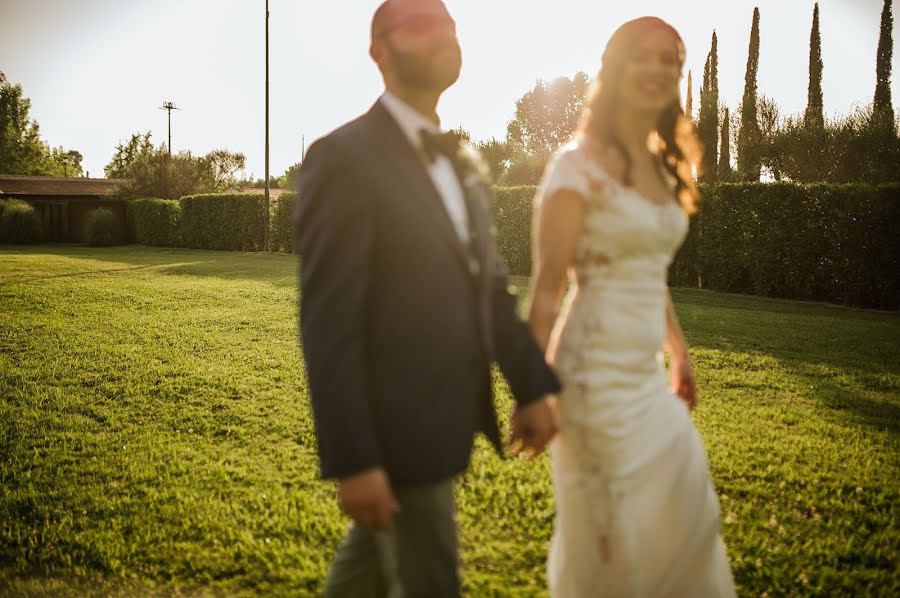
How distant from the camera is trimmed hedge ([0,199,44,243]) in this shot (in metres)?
37.4

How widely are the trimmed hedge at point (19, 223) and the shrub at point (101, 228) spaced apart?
136 inches

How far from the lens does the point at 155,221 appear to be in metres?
37.9

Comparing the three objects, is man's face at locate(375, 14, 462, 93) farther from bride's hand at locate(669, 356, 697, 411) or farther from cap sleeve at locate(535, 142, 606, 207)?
bride's hand at locate(669, 356, 697, 411)

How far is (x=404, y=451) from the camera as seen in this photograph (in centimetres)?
177

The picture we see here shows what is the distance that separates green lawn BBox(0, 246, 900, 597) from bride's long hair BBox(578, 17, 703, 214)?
7.34 ft

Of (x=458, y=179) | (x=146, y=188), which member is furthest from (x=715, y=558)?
(x=146, y=188)

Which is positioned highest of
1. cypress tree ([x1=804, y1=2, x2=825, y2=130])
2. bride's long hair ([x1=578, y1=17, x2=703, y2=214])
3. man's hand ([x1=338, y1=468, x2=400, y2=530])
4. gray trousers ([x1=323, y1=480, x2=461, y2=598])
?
cypress tree ([x1=804, y1=2, x2=825, y2=130])

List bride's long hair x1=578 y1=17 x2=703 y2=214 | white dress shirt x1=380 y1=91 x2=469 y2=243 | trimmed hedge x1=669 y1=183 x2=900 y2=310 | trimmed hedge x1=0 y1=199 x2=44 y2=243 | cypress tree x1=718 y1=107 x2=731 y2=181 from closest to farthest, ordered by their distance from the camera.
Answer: white dress shirt x1=380 y1=91 x2=469 y2=243
bride's long hair x1=578 y1=17 x2=703 y2=214
trimmed hedge x1=669 y1=183 x2=900 y2=310
cypress tree x1=718 y1=107 x2=731 y2=181
trimmed hedge x1=0 y1=199 x2=44 y2=243

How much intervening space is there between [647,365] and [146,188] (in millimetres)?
46776

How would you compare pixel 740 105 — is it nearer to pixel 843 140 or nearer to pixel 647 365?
pixel 843 140

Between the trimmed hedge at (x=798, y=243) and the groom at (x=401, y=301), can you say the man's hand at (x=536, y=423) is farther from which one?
the trimmed hedge at (x=798, y=243)

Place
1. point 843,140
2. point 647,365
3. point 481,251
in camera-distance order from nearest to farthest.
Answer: point 481,251 → point 647,365 → point 843,140

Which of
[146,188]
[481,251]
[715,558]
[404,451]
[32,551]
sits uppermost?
[146,188]

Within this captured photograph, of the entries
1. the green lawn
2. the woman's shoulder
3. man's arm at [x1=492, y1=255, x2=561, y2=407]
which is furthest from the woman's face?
the green lawn
